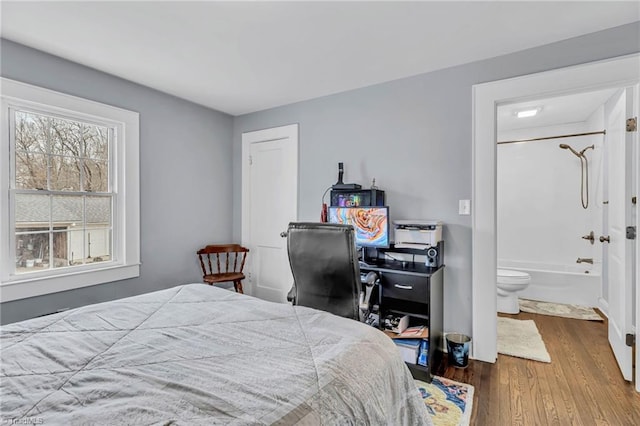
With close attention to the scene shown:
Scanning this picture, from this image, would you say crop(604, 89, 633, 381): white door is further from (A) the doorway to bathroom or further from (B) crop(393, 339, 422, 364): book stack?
(B) crop(393, 339, 422, 364): book stack

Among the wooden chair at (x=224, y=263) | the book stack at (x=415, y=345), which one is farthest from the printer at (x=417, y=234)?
the wooden chair at (x=224, y=263)

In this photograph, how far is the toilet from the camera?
3641mm

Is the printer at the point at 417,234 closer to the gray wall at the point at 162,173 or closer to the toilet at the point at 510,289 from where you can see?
the toilet at the point at 510,289

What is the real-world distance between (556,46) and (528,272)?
118 inches

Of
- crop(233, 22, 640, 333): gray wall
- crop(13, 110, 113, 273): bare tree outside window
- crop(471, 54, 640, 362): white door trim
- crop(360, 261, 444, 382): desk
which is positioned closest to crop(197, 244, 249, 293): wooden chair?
crop(13, 110, 113, 273): bare tree outside window

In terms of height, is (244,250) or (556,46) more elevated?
(556,46)

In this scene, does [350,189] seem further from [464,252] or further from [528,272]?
[528,272]

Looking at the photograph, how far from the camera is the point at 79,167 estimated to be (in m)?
2.75

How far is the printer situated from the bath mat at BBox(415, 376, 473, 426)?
99 centimetres

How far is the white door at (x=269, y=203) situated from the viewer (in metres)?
3.69

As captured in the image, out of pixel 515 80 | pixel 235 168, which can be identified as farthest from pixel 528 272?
pixel 235 168

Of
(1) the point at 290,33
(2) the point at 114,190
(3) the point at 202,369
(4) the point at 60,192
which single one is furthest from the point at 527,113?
(4) the point at 60,192

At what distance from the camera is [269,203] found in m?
3.88

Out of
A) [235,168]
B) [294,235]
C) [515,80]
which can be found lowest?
[294,235]
